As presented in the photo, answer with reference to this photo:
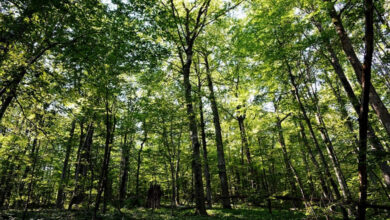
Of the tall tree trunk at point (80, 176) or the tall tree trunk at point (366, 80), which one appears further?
the tall tree trunk at point (80, 176)

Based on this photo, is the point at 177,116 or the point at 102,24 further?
the point at 177,116

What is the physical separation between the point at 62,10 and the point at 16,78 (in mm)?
2476

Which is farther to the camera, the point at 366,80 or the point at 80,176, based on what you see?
the point at 80,176

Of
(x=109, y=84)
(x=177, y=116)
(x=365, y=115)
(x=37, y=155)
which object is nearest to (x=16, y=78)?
(x=109, y=84)

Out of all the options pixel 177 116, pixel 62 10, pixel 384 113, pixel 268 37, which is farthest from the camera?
pixel 177 116

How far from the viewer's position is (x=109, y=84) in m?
7.99

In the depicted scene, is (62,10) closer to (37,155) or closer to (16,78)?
(16,78)

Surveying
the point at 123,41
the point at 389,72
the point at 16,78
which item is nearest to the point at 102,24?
the point at 123,41

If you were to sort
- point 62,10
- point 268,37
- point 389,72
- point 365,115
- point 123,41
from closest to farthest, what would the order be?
point 365,115
point 62,10
point 123,41
point 268,37
point 389,72

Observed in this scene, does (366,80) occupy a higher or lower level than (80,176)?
higher

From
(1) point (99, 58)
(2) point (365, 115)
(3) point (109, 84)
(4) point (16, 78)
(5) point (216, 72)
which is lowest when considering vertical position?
(2) point (365, 115)

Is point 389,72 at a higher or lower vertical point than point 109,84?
higher

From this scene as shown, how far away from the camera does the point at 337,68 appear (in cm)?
878

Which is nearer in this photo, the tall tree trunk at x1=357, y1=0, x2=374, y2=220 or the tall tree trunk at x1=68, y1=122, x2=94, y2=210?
the tall tree trunk at x1=357, y1=0, x2=374, y2=220
